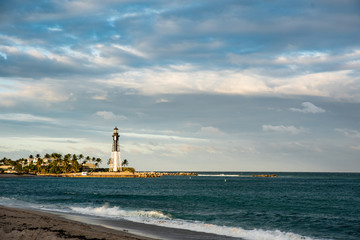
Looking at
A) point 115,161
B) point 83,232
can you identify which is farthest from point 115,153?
point 83,232

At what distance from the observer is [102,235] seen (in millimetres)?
18969

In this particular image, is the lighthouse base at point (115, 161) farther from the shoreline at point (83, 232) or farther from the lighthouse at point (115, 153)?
the shoreline at point (83, 232)

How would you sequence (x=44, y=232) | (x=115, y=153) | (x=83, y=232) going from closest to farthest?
(x=44, y=232) → (x=83, y=232) → (x=115, y=153)

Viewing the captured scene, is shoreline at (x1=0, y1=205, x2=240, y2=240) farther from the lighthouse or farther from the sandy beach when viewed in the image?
the lighthouse

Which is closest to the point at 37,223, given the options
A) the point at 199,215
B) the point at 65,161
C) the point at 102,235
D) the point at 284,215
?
the point at 102,235

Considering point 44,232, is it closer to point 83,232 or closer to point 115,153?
point 83,232

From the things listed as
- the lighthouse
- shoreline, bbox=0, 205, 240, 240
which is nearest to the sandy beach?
shoreline, bbox=0, 205, 240, 240

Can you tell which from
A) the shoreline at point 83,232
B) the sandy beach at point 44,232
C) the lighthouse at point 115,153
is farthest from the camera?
the lighthouse at point 115,153

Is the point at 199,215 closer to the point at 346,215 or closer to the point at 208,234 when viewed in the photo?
the point at 208,234

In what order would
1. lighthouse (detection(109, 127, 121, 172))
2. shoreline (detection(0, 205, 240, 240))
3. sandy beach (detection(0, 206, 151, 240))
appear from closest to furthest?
sandy beach (detection(0, 206, 151, 240))
shoreline (detection(0, 205, 240, 240))
lighthouse (detection(109, 127, 121, 172))

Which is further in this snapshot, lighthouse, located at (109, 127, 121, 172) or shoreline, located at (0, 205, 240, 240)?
lighthouse, located at (109, 127, 121, 172)

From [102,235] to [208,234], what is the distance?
7.38 metres

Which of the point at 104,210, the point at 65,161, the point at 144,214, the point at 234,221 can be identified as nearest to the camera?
the point at 234,221

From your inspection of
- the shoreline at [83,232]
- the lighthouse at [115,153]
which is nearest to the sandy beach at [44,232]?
the shoreline at [83,232]
